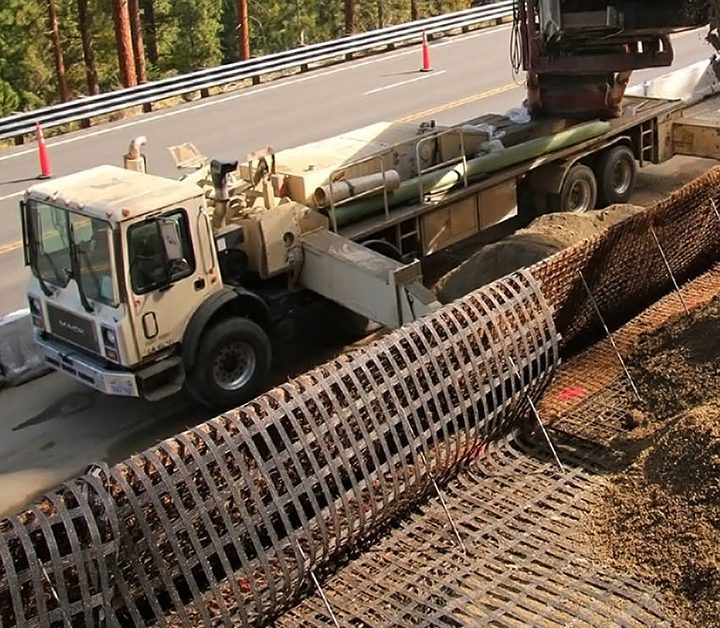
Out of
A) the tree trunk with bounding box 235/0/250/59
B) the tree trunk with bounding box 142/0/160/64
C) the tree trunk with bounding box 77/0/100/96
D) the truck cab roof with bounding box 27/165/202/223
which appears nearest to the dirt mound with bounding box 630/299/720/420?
the truck cab roof with bounding box 27/165/202/223

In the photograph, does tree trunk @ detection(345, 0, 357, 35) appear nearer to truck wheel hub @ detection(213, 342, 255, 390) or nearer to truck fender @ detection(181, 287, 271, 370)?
truck fender @ detection(181, 287, 271, 370)

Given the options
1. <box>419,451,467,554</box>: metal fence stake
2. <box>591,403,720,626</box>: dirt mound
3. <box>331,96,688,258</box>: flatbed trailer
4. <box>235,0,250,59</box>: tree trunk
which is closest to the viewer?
<box>591,403,720,626</box>: dirt mound

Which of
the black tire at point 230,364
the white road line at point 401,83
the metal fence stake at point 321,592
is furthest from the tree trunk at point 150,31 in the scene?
the metal fence stake at point 321,592

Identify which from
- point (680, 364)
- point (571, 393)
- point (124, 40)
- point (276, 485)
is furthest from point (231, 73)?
point (276, 485)

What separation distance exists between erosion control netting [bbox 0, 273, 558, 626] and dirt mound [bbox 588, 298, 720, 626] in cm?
102

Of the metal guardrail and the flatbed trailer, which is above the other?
the metal guardrail

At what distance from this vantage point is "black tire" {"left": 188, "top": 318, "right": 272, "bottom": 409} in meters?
9.62

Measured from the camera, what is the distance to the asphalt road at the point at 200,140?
382 inches

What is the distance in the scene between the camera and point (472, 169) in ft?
41.0

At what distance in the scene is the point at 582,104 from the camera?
14.4 metres

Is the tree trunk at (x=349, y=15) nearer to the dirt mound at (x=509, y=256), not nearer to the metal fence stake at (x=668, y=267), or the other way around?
the dirt mound at (x=509, y=256)

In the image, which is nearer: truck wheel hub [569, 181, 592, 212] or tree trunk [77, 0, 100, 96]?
truck wheel hub [569, 181, 592, 212]

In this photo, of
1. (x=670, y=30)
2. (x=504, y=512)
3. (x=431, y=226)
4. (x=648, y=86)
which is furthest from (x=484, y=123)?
(x=504, y=512)

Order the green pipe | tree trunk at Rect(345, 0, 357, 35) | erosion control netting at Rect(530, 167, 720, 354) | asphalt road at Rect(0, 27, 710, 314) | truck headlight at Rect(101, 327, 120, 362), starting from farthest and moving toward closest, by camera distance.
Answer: tree trunk at Rect(345, 0, 357, 35), asphalt road at Rect(0, 27, 710, 314), the green pipe, truck headlight at Rect(101, 327, 120, 362), erosion control netting at Rect(530, 167, 720, 354)
